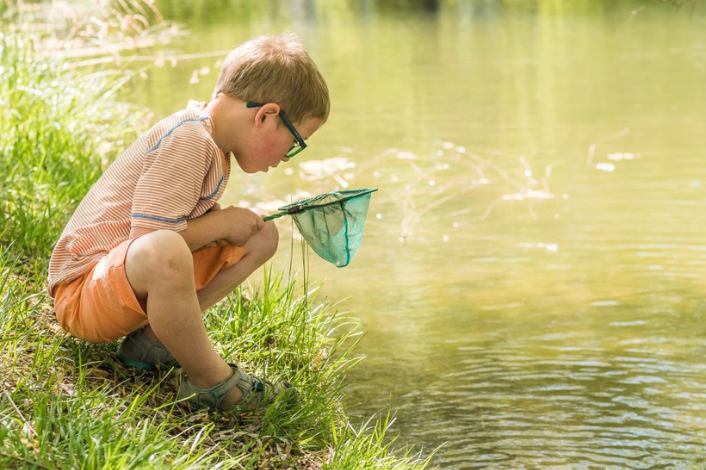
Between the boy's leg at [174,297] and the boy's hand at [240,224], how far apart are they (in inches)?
10.6

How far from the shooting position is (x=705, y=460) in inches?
102

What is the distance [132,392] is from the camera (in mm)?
2203

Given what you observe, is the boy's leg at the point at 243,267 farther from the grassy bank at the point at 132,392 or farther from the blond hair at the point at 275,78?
the blond hair at the point at 275,78

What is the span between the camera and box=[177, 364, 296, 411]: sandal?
7.56 ft

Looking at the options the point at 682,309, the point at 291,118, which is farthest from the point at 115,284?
the point at 682,309

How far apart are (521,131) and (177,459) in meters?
5.40

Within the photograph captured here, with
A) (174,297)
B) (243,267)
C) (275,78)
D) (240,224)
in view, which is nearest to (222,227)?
(240,224)

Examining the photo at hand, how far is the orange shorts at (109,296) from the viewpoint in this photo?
Result: 216cm

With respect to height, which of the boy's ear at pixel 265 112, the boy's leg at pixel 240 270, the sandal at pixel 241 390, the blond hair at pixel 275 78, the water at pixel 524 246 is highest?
the blond hair at pixel 275 78

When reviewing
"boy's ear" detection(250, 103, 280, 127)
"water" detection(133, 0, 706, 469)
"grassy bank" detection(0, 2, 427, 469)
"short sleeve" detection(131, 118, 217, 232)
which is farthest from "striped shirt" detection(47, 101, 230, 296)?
"water" detection(133, 0, 706, 469)

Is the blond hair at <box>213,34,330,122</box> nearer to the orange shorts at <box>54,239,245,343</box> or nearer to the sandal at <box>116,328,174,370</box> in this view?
the orange shorts at <box>54,239,245,343</box>

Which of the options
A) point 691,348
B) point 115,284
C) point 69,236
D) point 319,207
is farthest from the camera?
point 691,348

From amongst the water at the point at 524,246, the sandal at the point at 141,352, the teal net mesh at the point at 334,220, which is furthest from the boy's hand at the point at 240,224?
the water at the point at 524,246

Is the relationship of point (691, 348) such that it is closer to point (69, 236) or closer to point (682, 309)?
point (682, 309)
